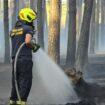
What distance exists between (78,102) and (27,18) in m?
2.35

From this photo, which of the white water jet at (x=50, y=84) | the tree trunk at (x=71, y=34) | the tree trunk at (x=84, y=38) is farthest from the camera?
the tree trunk at (x=71, y=34)

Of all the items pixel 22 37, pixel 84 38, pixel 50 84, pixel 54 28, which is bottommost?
pixel 50 84

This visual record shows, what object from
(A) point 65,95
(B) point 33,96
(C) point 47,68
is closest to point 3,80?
(B) point 33,96

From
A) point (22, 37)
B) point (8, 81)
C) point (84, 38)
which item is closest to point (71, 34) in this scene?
point (84, 38)

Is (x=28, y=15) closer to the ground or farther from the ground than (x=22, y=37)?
farther from the ground

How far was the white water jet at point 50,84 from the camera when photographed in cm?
1038

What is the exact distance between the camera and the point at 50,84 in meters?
12.1

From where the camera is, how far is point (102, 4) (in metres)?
59.2

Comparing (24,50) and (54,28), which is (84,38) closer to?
(54,28)

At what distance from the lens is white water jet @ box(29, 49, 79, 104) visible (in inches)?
408

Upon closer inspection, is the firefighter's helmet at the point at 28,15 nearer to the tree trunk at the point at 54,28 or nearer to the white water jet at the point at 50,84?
the white water jet at the point at 50,84

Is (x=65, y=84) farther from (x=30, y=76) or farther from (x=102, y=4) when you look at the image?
(x=102, y=4)

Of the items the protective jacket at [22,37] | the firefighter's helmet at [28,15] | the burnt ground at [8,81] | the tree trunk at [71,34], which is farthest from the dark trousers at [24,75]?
the tree trunk at [71,34]

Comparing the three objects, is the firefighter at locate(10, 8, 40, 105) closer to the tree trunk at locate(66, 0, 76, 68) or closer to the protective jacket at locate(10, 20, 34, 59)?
the protective jacket at locate(10, 20, 34, 59)
